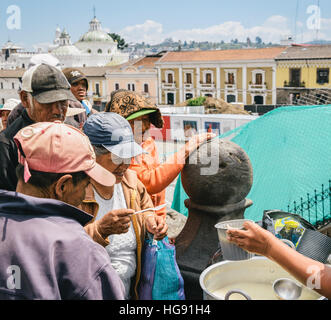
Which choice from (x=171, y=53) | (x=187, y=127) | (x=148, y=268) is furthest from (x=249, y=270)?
(x=171, y=53)

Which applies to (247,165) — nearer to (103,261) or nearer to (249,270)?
(249,270)

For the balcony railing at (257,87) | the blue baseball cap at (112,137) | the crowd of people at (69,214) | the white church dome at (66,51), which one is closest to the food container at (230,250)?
the crowd of people at (69,214)

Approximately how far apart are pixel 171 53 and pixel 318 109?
39.1 meters

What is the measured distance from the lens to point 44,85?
269cm

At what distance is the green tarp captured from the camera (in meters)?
5.20

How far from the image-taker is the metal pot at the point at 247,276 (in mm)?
2092

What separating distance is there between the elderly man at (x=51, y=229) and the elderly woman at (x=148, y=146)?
1.16 metres

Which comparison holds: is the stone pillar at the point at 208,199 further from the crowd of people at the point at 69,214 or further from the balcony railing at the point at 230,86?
the balcony railing at the point at 230,86

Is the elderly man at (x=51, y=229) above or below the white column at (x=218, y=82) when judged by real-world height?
below

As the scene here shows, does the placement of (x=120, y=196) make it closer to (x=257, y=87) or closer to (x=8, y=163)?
(x=8, y=163)

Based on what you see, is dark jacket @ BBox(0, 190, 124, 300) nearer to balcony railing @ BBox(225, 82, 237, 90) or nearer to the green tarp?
the green tarp

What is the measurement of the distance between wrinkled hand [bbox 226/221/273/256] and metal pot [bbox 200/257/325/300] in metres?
0.39

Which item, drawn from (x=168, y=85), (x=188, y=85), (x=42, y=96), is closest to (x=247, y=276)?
(x=42, y=96)

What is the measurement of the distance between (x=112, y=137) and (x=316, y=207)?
371 centimetres
